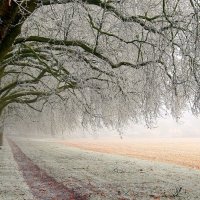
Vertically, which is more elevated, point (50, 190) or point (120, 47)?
point (120, 47)

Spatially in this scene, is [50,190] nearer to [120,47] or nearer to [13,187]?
[13,187]

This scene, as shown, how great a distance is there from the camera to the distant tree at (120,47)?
16.7ft

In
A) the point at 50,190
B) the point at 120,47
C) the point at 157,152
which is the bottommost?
the point at 157,152

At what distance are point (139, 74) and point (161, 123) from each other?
116 meters

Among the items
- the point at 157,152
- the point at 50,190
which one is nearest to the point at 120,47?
the point at 50,190

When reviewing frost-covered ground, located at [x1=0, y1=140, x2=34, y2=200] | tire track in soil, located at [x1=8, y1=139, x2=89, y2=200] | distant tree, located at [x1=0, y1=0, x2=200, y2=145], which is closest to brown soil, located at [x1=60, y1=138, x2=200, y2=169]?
distant tree, located at [x1=0, y1=0, x2=200, y2=145]

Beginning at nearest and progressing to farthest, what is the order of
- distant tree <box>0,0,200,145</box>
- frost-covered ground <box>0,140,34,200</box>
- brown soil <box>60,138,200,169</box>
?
distant tree <box>0,0,200,145</box> → frost-covered ground <box>0,140,34,200</box> → brown soil <box>60,138,200,169</box>

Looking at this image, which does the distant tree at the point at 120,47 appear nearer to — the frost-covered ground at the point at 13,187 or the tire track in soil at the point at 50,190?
the tire track in soil at the point at 50,190

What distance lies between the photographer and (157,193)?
6.89 metres

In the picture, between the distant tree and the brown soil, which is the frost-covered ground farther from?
the brown soil

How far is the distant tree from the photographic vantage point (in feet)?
16.7

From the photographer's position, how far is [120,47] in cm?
799

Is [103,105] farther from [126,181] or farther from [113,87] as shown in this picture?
[126,181]

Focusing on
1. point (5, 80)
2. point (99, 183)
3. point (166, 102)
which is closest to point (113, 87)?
point (166, 102)
